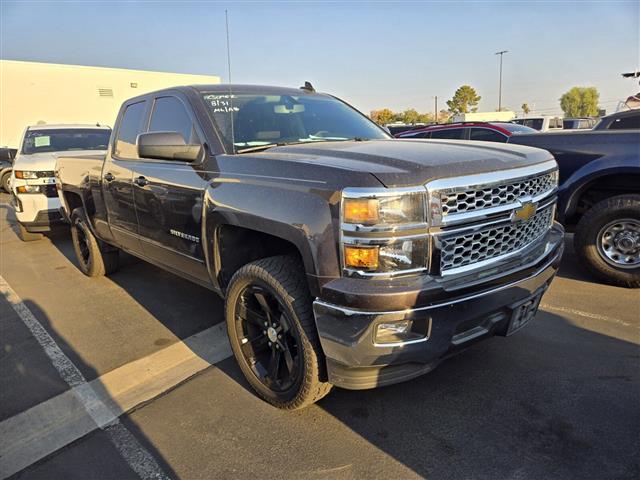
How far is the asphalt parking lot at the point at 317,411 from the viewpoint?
231cm

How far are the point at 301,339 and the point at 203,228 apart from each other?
43.0 inches

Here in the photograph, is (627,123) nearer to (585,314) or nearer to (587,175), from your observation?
(587,175)

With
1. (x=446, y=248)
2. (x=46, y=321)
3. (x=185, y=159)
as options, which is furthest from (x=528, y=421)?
(x=46, y=321)

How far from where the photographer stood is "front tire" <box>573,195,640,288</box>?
4.30 m

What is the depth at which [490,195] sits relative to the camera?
7.64ft

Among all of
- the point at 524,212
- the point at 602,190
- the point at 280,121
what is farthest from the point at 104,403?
the point at 602,190

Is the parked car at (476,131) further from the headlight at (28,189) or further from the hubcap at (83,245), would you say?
the headlight at (28,189)

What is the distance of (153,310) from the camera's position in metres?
4.45

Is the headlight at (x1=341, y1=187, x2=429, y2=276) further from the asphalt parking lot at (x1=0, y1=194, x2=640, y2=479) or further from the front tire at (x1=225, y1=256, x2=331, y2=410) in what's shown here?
the asphalt parking lot at (x1=0, y1=194, x2=640, y2=479)

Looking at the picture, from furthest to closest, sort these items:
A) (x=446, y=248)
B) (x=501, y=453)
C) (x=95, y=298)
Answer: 1. (x=95, y=298)
2. (x=501, y=453)
3. (x=446, y=248)

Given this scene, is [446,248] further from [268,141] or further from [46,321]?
[46,321]

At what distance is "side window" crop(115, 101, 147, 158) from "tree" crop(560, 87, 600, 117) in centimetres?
9456

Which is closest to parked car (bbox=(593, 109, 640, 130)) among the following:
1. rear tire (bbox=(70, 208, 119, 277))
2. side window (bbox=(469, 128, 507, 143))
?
side window (bbox=(469, 128, 507, 143))

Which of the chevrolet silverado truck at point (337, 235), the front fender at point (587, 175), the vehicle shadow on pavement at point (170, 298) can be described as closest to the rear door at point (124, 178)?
the chevrolet silverado truck at point (337, 235)
